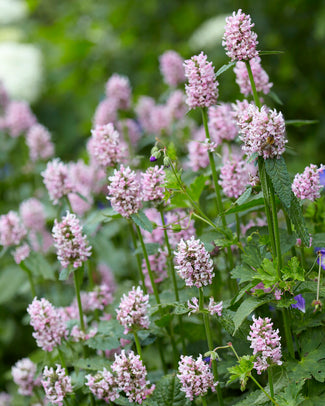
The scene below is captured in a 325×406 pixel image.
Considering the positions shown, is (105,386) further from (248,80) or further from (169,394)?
(248,80)

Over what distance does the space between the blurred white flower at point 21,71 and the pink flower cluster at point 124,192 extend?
3.03m

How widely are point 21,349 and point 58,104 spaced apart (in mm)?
2609

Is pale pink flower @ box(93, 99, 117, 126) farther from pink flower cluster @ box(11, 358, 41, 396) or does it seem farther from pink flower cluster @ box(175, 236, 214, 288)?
pink flower cluster @ box(175, 236, 214, 288)

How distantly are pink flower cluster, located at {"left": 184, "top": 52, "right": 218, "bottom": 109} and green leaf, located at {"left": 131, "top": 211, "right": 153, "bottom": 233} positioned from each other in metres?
0.29

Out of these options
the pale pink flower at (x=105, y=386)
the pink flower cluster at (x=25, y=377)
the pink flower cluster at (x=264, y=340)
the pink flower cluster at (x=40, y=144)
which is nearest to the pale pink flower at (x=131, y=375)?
the pale pink flower at (x=105, y=386)

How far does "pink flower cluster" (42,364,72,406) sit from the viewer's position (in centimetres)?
131

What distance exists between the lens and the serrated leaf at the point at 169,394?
134 cm

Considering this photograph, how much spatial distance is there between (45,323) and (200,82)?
68cm

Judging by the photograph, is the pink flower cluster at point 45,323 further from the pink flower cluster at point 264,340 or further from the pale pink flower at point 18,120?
the pale pink flower at point 18,120

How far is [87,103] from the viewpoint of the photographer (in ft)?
14.7

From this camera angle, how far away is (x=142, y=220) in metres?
1.31

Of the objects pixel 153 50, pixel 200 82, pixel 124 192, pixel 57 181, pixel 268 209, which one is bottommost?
pixel 268 209

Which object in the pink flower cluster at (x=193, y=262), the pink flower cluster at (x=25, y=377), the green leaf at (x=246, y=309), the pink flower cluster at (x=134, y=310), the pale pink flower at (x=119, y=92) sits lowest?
the pink flower cluster at (x=25, y=377)

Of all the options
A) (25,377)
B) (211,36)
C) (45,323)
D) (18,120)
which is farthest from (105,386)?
(211,36)
